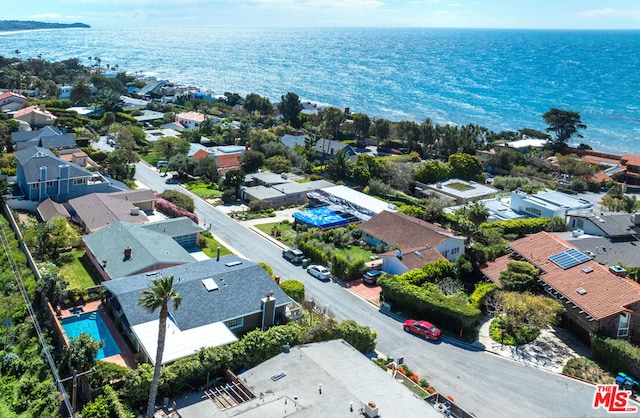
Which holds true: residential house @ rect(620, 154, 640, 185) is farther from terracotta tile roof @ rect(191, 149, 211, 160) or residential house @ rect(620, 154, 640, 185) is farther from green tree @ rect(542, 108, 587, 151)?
terracotta tile roof @ rect(191, 149, 211, 160)

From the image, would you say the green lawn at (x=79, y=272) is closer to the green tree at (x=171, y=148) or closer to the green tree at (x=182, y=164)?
the green tree at (x=182, y=164)

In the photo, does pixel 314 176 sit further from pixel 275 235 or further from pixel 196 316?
pixel 196 316

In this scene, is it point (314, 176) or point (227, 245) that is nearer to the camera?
point (227, 245)

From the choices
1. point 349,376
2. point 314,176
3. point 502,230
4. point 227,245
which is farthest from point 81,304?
point 314,176

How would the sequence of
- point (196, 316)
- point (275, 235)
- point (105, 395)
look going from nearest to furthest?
point (105, 395), point (196, 316), point (275, 235)

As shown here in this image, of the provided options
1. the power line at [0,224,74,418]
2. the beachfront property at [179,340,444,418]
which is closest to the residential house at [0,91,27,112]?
the power line at [0,224,74,418]

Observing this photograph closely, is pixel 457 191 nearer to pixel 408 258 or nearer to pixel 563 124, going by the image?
pixel 408 258

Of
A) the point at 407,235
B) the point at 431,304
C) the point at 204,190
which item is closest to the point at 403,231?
the point at 407,235
